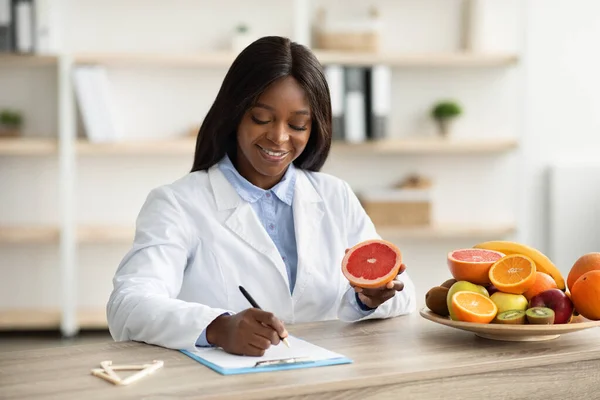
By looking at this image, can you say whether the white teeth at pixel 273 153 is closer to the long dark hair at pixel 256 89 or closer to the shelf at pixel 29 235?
the long dark hair at pixel 256 89

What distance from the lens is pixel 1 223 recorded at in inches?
199

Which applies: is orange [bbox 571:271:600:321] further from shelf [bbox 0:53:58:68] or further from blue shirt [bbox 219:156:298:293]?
shelf [bbox 0:53:58:68]

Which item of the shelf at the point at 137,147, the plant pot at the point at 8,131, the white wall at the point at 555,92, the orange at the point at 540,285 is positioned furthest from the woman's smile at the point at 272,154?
the white wall at the point at 555,92

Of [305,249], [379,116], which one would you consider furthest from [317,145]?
[379,116]

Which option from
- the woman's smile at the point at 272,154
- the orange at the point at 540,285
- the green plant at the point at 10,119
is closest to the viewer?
the orange at the point at 540,285

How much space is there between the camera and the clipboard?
1.59 meters

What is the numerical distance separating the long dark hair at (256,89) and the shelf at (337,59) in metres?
2.69

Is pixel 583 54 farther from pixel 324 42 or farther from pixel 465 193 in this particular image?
pixel 324 42

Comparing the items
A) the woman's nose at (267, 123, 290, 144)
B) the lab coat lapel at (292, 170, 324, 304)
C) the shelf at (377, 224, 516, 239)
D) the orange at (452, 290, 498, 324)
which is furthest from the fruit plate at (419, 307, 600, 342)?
the shelf at (377, 224, 516, 239)

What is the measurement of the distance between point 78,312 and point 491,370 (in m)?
3.68

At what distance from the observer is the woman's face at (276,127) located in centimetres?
210

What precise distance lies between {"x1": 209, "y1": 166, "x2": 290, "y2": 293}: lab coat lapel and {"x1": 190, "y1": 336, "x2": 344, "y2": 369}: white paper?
39 cm

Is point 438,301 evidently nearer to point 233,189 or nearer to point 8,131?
point 233,189

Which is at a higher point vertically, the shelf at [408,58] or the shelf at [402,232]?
the shelf at [408,58]
